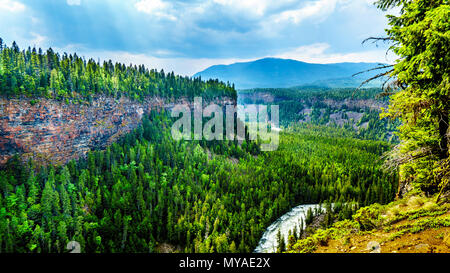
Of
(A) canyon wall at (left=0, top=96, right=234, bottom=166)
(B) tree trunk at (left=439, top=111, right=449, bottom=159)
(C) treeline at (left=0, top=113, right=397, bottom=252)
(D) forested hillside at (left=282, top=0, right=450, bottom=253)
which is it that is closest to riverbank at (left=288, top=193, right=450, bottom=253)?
(D) forested hillside at (left=282, top=0, right=450, bottom=253)

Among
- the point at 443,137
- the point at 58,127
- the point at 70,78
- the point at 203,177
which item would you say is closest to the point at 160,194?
the point at 203,177

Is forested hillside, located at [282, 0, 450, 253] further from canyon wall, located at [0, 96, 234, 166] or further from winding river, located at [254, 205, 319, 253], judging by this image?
canyon wall, located at [0, 96, 234, 166]

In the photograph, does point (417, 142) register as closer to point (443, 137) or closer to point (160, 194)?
point (443, 137)

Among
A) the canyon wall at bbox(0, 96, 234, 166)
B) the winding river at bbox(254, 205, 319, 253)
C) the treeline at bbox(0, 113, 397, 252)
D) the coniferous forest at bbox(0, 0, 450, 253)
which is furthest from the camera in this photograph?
the winding river at bbox(254, 205, 319, 253)

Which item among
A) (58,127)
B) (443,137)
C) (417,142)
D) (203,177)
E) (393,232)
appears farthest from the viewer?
(203,177)

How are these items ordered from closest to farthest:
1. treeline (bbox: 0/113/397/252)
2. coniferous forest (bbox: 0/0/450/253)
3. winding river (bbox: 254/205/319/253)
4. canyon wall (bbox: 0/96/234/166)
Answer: coniferous forest (bbox: 0/0/450/253) < treeline (bbox: 0/113/397/252) < canyon wall (bbox: 0/96/234/166) < winding river (bbox: 254/205/319/253)

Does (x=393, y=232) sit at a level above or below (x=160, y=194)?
above
